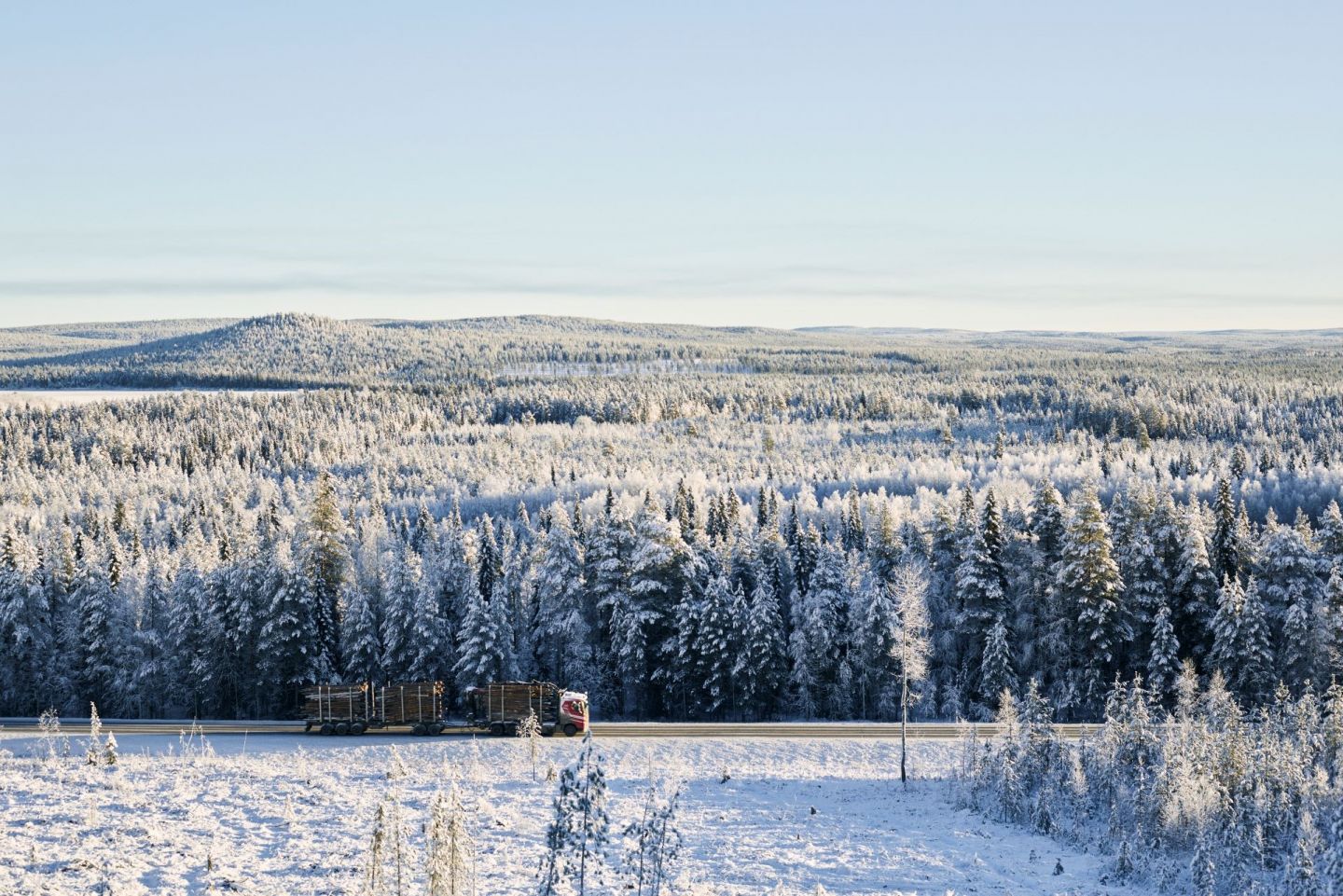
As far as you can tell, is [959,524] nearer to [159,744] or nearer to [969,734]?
[969,734]

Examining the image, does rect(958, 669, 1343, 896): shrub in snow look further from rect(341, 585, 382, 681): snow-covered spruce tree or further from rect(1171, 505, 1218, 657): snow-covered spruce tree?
rect(341, 585, 382, 681): snow-covered spruce tree

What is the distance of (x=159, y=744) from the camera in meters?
45.3

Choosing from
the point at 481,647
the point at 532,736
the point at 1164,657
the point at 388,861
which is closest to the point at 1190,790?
the point at 532,736

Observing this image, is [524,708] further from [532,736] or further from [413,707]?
[532,736]

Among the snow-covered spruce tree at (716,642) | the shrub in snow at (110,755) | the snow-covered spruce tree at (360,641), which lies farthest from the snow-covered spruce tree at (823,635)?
the shrub in snow at (110,755)

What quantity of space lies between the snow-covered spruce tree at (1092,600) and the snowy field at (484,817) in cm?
1694

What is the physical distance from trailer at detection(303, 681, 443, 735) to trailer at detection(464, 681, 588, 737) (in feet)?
6.51

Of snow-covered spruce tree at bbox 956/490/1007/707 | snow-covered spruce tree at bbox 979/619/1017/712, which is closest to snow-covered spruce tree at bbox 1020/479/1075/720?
snow-covered spruce tree at bbox 956/490/1007/707

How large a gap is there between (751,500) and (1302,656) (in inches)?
3888

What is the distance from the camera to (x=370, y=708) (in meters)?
50.4

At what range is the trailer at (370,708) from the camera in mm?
49938

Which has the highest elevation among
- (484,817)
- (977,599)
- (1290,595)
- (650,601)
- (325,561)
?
(325,561)

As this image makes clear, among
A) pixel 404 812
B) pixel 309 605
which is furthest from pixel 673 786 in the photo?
pixel 309 605

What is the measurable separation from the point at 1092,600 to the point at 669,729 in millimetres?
26722
